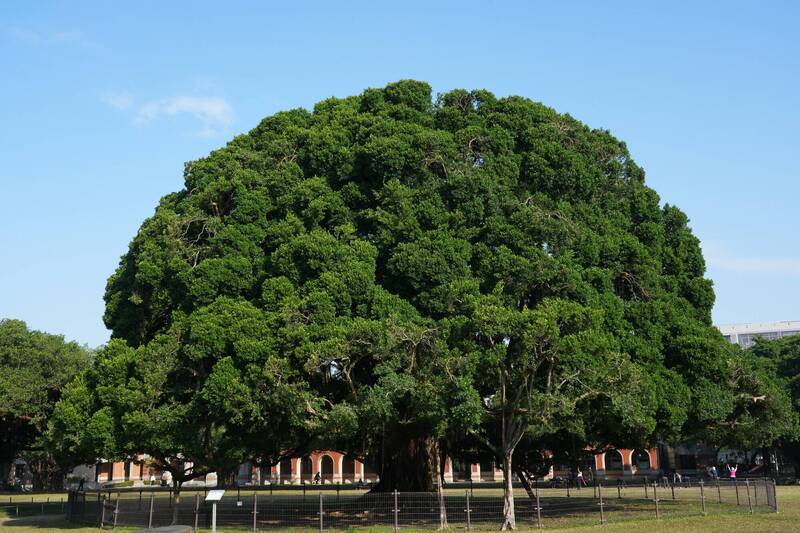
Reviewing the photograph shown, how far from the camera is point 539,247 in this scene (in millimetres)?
24359

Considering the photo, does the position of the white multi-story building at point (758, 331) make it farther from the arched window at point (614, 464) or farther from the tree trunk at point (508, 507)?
the tree trunk at point (508, 507)

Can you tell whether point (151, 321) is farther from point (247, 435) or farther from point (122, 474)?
point (122, 474)

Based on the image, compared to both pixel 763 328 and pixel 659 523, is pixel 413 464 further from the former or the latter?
pixel 763 328

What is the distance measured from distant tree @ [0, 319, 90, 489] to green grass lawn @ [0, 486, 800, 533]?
73.3 feet

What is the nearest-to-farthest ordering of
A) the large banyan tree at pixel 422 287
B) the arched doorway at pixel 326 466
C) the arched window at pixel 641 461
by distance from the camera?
the large banyan tree at pixel 422 287, the arched window at pixel 641 461, the arched doorway at pixel 326 466

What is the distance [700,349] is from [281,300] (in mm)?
14027

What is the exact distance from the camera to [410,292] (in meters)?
24.2

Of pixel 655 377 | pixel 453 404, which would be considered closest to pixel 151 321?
pixel 453 404

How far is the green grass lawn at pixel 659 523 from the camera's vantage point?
20719 millimetres

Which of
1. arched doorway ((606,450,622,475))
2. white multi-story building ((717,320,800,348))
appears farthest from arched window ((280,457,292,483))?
white multi-story building ((717,320,800,348))

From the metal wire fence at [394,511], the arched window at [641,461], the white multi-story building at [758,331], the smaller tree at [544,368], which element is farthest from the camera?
the white multi-story building at [758,331]

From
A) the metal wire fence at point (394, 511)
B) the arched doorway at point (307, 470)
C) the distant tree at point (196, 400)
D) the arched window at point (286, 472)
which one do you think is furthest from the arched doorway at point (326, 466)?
the distant tree at point (196, 400)

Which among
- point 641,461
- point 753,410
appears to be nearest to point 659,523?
point 753,410

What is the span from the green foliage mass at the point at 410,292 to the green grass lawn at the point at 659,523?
9.17 ft
